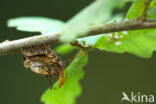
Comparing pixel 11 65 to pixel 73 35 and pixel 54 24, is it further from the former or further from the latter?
pixel 73 35

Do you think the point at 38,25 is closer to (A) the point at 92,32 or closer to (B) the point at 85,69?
(A) the point at 92,32

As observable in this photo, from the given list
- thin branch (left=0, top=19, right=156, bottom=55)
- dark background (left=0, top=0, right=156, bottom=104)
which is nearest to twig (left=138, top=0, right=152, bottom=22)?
thin branch (left=0, top=19, right=156, bottom=55)

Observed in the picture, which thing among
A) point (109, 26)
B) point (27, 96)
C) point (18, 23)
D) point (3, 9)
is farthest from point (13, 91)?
point (109, 26)

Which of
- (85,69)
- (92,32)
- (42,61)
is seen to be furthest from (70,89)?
(85,69)

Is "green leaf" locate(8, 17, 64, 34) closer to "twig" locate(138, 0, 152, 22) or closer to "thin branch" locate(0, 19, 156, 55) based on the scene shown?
"thin branch" locate(0, 19, 156, 55)

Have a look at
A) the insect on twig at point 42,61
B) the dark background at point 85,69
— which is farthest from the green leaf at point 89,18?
the dark background at point 85,69

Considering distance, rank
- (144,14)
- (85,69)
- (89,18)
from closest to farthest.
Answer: (89,18)
(144,14)
(85,69)
